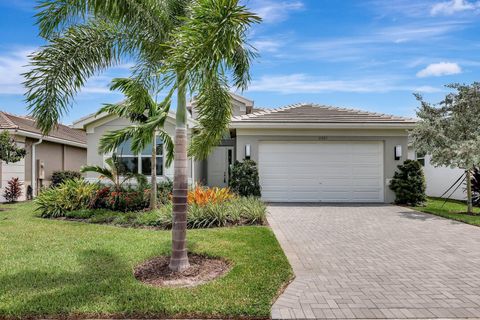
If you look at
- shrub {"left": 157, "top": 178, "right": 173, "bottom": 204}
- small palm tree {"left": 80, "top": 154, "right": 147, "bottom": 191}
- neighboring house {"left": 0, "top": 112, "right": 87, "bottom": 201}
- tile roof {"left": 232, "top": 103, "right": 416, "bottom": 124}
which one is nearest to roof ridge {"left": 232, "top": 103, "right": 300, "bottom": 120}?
tile roof {"left": 232, "top": 103, "right": 416, "bottom": 124}

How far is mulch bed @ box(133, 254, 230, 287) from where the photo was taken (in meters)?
5.27

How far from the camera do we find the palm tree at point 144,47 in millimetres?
4586

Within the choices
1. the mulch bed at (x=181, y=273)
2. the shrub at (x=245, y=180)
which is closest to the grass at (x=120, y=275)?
the mulch bed at (x=181, y=273)

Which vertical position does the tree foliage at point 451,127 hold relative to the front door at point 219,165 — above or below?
above

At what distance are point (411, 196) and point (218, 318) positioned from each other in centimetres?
1234

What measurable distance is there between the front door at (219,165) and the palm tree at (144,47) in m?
12.4

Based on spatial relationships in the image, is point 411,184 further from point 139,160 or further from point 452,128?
point 139,160

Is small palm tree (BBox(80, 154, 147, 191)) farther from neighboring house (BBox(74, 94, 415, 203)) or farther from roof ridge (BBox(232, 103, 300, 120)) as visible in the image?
roof ridge (BBox(232, 103, 300, 120))

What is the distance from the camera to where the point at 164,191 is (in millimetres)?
13477

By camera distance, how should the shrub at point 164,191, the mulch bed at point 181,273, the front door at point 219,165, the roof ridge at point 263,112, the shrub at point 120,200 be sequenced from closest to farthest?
1. the mulch bed at point 181,273
2. the shrub at point 120,200
3. the shrub at point 164,191
4. the roof ridge at point 263,112
5. the front door at point 219,165

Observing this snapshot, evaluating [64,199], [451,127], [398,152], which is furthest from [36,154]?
[451,127]

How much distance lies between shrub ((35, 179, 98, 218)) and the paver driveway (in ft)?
21.0

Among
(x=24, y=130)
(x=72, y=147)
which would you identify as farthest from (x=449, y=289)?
(x=72, y=147)

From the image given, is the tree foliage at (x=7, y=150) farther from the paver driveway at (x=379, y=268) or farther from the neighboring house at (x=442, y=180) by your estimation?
the neighboring house at (x=442, y=180)
